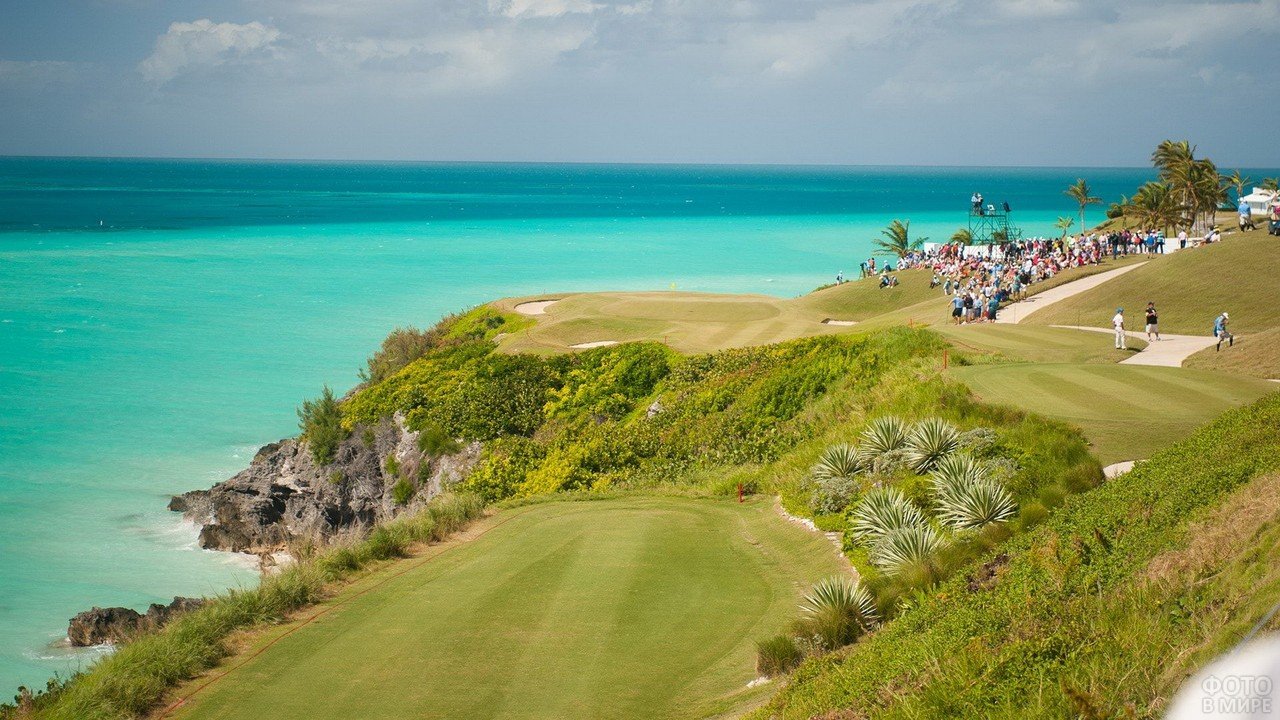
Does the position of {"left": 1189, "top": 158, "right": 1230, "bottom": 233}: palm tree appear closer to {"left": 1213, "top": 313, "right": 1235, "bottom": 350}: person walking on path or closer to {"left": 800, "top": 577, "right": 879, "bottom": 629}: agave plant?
{"left": 1213, "top": 313, "right": 1235, "bottom": 350}: person walking on path

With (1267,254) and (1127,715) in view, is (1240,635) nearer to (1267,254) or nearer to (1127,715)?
(1127,715)

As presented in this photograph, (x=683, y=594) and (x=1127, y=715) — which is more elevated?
(x=1127, y=715)

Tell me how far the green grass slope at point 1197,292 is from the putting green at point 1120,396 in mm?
14869

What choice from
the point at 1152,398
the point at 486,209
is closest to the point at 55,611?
the point at 1152,398

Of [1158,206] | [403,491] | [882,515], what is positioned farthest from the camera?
[1158,206]

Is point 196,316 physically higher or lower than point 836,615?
lower

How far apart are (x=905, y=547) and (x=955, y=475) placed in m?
2.41

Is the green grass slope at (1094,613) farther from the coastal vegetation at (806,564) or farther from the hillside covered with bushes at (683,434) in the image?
the hillside covered with bushes at (683,434)

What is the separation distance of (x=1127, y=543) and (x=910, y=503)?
5123mm

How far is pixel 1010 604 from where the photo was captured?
10.2 m

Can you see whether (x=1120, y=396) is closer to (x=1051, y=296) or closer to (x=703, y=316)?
(x=703, y=316)

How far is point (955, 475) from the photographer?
1630 cm

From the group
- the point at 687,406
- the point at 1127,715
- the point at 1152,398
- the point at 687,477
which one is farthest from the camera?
the point at 687,406

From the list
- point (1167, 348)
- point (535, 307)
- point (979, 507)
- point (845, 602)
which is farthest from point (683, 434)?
point (535, 307)
